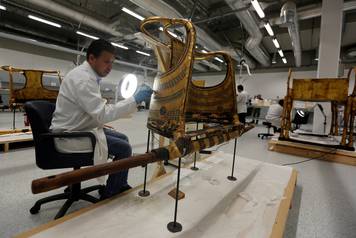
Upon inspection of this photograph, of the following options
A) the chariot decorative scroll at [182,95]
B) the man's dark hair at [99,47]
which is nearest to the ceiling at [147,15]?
the chariot decorative scroll at [182,95]

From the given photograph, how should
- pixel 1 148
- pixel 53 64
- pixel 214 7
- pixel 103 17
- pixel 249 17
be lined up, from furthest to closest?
pixel 53 64, pixel 103 17, pixel 214 7, pixel 249 17, pixel 1 148

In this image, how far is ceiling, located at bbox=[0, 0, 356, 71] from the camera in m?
5.69

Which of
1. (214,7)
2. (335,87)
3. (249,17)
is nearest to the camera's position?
(335,87)

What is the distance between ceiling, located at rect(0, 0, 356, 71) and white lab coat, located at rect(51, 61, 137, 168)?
4140 mm

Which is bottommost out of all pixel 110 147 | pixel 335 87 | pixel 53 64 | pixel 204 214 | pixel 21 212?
pixel 21 212

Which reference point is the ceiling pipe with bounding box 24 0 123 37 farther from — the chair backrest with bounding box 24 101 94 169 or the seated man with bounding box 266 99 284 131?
the seated man with bounding box 266 99 284 131

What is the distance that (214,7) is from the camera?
5977mm

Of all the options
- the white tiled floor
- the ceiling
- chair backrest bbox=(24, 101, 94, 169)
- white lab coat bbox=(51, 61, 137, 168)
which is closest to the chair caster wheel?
the white tiled floor

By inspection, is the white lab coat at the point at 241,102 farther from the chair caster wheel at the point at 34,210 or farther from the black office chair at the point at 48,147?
the chair caster wheel at the point at 34,210

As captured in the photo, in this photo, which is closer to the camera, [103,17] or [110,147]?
[110,147]

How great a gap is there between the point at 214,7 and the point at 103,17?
3975mm

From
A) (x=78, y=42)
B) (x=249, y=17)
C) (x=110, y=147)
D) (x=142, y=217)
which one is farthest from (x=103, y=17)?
(x=142, y=217)

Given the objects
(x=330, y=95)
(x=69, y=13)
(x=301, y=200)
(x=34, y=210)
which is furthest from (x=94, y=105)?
(x=69, y=13)

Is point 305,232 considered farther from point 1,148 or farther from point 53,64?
point 53,64
